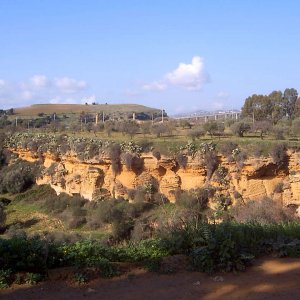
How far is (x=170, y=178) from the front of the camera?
25.8 metres

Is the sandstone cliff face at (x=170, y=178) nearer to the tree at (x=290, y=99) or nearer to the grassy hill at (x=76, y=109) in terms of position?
the tree at (x=290, y=99)

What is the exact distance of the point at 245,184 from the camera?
23516 millimetres

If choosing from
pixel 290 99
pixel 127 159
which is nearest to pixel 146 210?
pixel 127 159

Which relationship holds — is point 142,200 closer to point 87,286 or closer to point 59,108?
point 87,286

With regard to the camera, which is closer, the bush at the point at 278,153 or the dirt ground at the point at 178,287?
the dirt ground at the point at 178,287

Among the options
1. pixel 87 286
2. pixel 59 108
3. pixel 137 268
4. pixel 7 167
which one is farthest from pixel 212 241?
pixel 59 108

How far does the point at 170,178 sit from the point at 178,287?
2018 centimetres

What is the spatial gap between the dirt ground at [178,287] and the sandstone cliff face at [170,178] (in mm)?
17046

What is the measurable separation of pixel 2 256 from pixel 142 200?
65.1ft

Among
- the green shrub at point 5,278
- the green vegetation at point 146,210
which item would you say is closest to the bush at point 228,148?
the green vegetation at point 146,210

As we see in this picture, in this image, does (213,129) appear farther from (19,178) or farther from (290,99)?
(290,99)

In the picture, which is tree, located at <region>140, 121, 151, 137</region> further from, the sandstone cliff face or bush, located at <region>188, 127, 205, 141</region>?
the sandstone cliff face

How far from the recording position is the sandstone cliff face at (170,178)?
2270cm

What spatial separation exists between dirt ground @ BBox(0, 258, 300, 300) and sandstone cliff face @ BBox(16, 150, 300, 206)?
17046 mm
